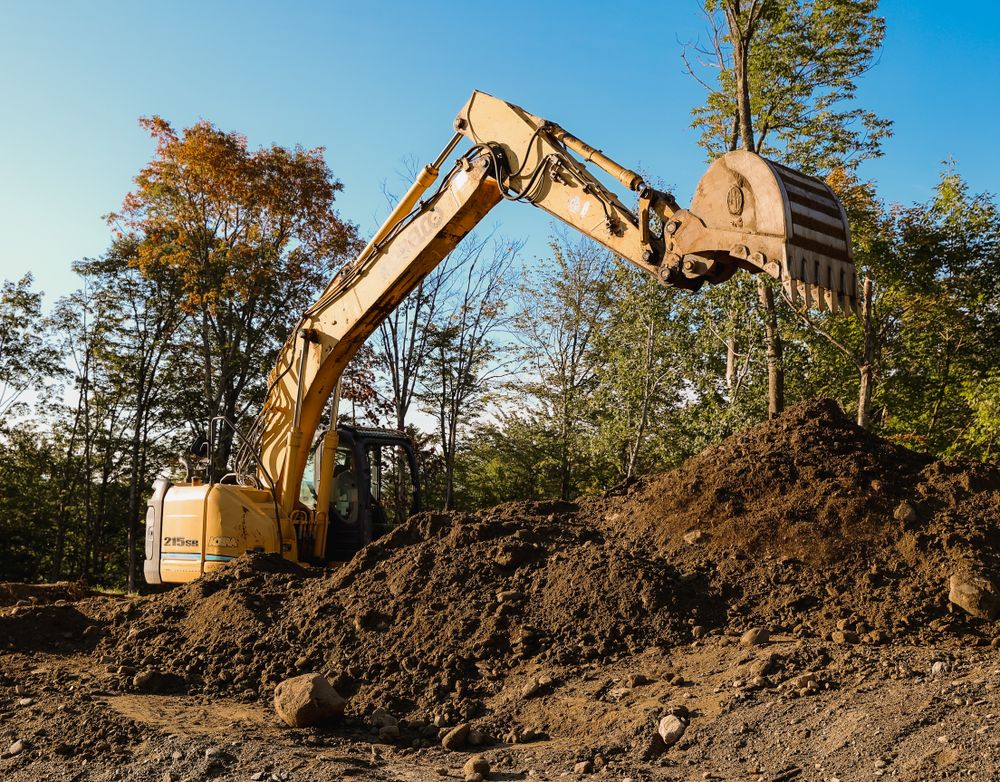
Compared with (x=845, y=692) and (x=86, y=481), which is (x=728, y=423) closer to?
(x=845, y=692)

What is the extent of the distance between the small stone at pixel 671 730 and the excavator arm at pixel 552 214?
264 centimetres

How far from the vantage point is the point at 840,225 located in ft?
18.7

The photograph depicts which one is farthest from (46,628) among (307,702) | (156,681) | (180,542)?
(307,702)

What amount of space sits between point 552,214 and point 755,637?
379cm

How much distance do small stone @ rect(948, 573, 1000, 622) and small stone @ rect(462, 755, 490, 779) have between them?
3.26m

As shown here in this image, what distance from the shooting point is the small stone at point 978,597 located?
5645 millimetres

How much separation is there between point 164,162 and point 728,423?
14336 mm

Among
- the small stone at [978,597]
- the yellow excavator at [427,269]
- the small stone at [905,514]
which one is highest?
the yellow excavator at [427,269]

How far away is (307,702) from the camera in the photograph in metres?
5.56

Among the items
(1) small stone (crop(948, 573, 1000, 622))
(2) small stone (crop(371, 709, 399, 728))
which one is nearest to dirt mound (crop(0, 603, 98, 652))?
(2) small stone (crop(371, 709, 399, 728))

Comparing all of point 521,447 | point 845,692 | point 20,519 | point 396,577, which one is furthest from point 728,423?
point 20,519

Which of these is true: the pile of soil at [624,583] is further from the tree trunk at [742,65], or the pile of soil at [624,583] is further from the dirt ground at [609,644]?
the tree trunk at [742,65]

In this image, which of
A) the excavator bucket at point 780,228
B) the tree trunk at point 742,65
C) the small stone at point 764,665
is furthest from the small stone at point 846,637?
the tree trunk at point 742,65

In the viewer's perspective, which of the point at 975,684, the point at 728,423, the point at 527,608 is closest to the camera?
the point at 975,684
